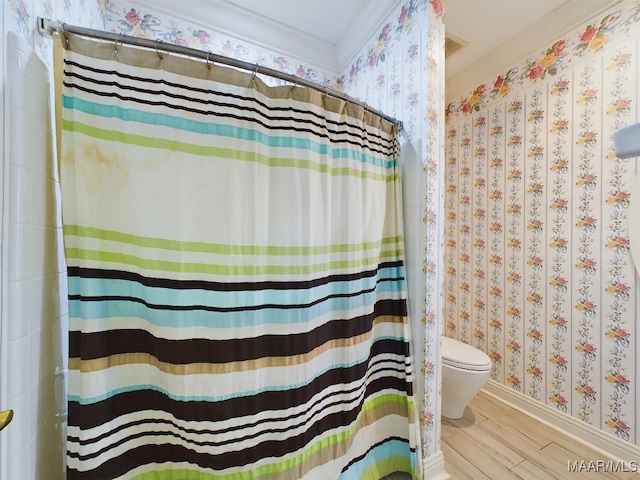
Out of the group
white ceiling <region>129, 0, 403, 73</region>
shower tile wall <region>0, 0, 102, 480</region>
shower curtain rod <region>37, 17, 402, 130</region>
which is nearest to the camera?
shower tile wall <region>0, 0, 102, 480</region>

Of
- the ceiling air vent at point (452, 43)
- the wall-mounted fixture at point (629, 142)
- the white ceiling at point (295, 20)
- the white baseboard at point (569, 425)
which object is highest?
the ceiling air vent at point (452, 43)

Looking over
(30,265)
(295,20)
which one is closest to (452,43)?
(295,20)

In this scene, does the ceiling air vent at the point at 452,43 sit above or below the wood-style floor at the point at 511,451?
above

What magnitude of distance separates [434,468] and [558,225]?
1511 mm

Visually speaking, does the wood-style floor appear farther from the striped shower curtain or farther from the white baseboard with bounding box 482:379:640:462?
the striped shower curtain

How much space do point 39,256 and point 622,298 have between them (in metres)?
2.37

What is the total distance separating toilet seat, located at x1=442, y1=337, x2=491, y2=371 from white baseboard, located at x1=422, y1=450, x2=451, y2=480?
1.55ft

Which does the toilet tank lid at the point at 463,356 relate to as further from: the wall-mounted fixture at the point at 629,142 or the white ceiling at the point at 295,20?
the white ceiling at the point at 295,20

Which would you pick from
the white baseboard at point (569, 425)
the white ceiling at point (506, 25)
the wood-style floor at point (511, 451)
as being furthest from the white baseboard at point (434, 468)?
the white ceiling at point (506, 25)

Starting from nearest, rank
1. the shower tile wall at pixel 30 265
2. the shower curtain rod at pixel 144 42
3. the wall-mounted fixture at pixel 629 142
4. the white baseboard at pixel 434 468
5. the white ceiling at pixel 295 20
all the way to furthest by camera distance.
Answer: the wall-mounted fixture at pixel 629 142, the shower tile wall at pixel 30 265, the shower curtain rod at pixel 144 42, the white baseboard at pixel 434 468, the white ceiling at pixel 295 20

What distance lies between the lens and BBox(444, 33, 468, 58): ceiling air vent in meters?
1.64

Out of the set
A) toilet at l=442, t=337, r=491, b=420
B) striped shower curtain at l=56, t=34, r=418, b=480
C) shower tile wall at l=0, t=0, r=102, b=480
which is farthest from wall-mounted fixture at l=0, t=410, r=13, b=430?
toilet at l=442, t=337, r=491, b=420

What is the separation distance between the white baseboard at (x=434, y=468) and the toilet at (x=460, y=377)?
16.7 inches

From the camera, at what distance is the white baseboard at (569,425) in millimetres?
1240
